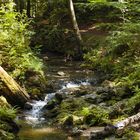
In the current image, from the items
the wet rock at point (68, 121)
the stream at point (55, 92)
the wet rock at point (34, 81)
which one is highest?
the wet rock at point (34, 81)

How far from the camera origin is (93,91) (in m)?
16.4

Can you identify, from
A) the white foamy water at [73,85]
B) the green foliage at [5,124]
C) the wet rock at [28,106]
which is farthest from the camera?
the white foamy water at [73,85]

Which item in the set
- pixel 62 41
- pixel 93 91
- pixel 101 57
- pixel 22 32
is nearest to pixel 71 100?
pixel 93 91

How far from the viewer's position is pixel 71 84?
1855 cm

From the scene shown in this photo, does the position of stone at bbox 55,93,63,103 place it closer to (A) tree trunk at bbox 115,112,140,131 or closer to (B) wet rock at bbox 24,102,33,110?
(B) wet rock at bbox 24,102,33,110

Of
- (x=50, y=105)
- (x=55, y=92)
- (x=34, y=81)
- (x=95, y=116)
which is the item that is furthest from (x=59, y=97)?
(x=95, y=116)

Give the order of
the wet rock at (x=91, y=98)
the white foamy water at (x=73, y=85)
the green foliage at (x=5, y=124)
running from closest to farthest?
the green foliage at (x=5, y=124)
the wet rock at (x=91, y=98)
the white foamy water at (x=73, y=85)

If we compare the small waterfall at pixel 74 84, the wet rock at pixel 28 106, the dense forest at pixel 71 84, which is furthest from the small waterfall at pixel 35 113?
the small waterfall at pixel 74 84

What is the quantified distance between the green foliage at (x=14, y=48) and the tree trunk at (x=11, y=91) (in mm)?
1280

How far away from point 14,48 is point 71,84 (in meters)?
3.48

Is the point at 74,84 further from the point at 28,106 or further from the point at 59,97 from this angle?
the point at 28,106

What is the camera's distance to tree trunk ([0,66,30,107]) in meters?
14.3

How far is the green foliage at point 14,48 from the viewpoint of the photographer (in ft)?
53.0

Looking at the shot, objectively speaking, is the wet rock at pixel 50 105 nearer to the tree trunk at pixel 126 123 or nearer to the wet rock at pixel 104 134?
the wet rock at pixel 104 134
